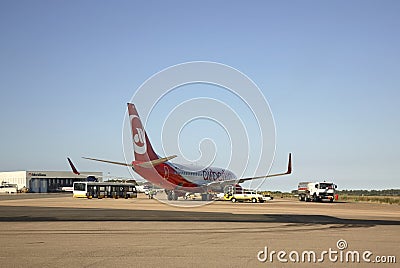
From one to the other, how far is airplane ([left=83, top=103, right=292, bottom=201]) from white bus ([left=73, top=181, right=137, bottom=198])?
18.6 metres

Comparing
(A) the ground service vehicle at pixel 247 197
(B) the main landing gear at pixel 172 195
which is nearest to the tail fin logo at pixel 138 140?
(B) the main landing gear at pixel 172 195

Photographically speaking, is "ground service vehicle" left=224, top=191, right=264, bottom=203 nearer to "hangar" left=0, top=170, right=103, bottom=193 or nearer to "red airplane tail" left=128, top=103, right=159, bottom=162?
"red airplane tail" left=128, top=103, right=159, bottom=162

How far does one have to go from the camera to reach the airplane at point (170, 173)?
58344 millimetres

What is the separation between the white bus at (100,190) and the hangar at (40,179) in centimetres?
6576

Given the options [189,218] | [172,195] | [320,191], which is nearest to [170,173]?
[172,195]

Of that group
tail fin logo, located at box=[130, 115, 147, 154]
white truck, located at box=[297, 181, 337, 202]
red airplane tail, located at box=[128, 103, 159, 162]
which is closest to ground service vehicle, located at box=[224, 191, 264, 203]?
white truck, located at box=[297, 181, 337, 202]

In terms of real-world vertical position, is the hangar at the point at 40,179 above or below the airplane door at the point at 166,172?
below

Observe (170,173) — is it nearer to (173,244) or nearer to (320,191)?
(320,191)

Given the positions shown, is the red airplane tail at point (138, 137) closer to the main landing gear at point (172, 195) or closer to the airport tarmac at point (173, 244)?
the main landing gear at point (172, 195)

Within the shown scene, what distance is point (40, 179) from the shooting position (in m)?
161

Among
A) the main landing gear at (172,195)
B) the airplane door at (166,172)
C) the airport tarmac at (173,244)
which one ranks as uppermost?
the airplane door at (166,172)

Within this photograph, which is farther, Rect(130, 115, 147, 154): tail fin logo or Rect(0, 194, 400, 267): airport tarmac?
Rect(130, 115, 147, 154): tail fin logo

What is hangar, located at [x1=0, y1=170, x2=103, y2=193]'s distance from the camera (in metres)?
158

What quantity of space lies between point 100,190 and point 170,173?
87.0 ft
